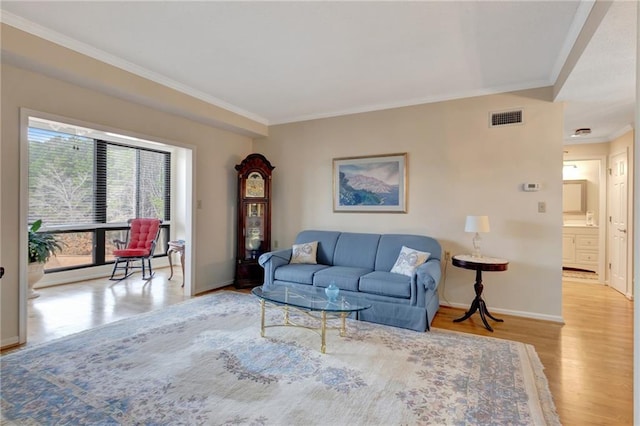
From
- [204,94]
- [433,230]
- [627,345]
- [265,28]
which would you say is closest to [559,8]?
[265,28]

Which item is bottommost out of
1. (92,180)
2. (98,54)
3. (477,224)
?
(477,224)

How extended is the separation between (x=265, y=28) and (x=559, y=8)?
7.13ft

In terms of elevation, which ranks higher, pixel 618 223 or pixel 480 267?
pixel 618 223

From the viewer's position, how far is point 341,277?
3648 mm

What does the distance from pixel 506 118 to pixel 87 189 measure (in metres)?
6.39

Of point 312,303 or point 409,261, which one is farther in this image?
point 409,261

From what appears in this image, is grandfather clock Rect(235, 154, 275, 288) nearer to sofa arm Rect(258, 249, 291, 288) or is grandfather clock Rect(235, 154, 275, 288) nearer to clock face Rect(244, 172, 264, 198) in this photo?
clock face Rect(244, 172, 264, 198)

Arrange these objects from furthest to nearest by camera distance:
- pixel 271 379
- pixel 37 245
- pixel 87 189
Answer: pixel 87 189 → pixel 37 245 → pixel 271 379

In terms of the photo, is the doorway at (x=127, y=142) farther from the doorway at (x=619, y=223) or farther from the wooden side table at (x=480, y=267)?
the doorway at (x=619, y=223)

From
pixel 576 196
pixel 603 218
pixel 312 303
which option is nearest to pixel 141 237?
pixel 312 303

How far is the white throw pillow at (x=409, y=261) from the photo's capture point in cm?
357

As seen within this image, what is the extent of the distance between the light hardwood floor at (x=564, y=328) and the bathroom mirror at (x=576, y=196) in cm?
236

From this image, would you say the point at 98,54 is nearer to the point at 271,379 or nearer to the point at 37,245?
the point at 37,245

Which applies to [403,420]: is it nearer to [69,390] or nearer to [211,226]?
[69,390]
